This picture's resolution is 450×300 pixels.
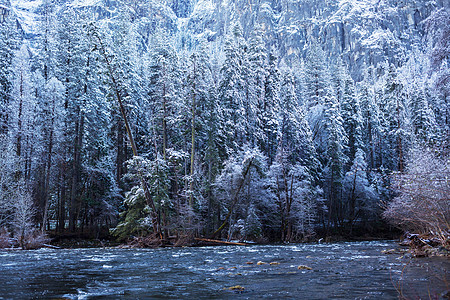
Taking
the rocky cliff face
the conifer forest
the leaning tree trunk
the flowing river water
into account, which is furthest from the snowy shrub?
the rocky cliff face

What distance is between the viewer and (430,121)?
4447cm

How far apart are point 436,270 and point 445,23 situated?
6299mm

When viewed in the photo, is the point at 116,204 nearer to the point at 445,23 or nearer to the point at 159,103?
the point at 159,103

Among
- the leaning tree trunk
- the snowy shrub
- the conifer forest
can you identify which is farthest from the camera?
the conifer forest

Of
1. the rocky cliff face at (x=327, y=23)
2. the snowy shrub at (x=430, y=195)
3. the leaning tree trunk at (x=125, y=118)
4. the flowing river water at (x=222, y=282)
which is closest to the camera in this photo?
the flowing river water at (x=222, y=282)

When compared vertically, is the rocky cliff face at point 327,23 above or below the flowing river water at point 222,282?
above

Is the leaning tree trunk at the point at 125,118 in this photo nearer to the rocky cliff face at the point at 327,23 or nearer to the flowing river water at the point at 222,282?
the flowing river water at the point at 222,282

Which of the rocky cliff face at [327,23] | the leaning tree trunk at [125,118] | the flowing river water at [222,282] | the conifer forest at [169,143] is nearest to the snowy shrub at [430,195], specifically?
the flowing river water at [222,282]

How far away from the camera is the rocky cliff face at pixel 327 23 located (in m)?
137

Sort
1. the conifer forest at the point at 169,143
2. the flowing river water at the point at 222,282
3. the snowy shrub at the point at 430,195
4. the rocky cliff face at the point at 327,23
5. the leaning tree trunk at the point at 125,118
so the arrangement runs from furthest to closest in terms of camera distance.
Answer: the rocky cliff face at the point at 327,23
the conifer forest at the point at 169,143
the leaning tree trunk at the point at 125,118
the snowy shrub at the point at 430,195
the flowing river water at the point at 222,282

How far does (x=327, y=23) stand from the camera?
149625 mm

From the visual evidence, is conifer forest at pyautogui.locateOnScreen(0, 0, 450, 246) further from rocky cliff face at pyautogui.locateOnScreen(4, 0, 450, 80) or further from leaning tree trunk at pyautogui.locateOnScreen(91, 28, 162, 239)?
rocky cliff face at pyautogui.locateOnScreen(4, 0, 450, 80)

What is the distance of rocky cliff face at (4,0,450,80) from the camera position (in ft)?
450

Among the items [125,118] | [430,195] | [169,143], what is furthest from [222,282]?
[169,143]
